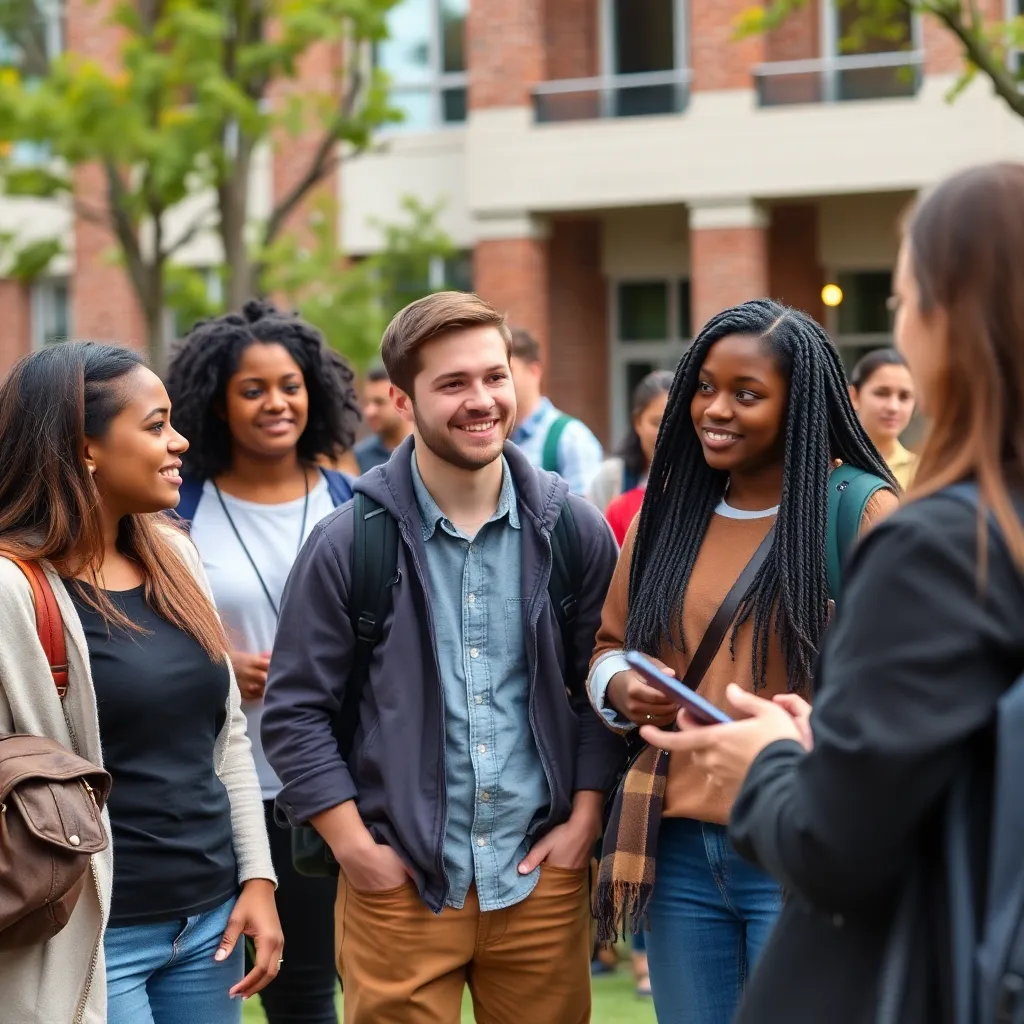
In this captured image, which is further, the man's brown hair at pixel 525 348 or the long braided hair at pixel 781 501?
the man's brown hair at pixel 525 348

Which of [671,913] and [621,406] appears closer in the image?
[671,913]

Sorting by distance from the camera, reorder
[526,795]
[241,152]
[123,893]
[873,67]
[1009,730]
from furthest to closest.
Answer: [873,67]
[241,152]
[526,795]
[123,893]
[1009,730]

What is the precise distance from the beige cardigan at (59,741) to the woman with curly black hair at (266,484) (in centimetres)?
136

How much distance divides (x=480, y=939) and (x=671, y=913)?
496 mm

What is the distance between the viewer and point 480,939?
392 cm

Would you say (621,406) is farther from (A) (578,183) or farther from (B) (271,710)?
(B) (271,710)

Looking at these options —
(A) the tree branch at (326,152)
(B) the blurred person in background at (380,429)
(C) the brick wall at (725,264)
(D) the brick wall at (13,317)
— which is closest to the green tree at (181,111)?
(A) the tree branch at (326,152)

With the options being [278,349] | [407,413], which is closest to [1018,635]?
[407,413]

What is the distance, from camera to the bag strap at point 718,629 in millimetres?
3621

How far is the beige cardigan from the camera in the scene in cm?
330

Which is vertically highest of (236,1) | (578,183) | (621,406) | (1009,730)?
(236,1)

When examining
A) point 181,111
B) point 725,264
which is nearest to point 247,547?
point 181,111

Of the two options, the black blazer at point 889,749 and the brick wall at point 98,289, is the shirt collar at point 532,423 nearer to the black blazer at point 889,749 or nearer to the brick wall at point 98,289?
the black blazer at point 889,749

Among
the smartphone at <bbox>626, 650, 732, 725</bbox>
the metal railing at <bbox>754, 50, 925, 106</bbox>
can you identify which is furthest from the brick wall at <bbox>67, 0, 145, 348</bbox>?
the smartphone at <bbox>626, 650, 732, 725</bbox>
